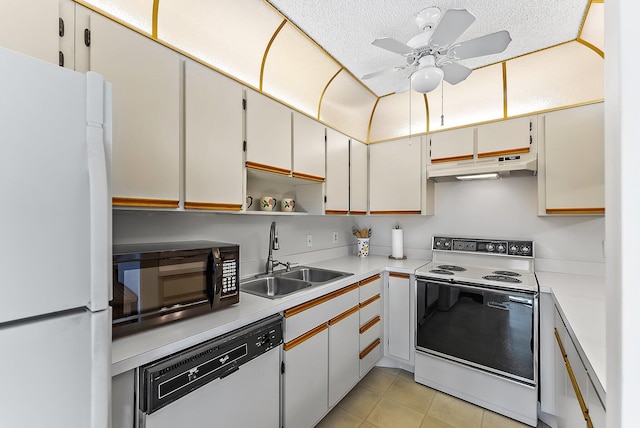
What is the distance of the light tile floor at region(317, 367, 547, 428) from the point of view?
1.94 m

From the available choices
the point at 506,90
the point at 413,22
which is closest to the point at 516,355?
the point at 506,90

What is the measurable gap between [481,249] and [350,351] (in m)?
1.57

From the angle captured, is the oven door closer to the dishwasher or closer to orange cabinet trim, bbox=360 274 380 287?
orange cabinet trim, bbox=360 274 380 287

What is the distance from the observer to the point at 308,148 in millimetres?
2295

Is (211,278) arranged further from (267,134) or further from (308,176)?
(308,176)

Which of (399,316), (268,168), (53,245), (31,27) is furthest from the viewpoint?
(399,316)

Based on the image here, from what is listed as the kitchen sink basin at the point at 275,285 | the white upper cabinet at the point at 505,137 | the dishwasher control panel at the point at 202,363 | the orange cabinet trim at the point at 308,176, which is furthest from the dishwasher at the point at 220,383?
the white upper cabinet at the point at 505,137

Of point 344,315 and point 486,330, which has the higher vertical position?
point 344,315

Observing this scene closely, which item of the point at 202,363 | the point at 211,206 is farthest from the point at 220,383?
the point at 211,206

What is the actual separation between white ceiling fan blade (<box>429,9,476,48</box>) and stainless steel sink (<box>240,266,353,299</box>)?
1.64m

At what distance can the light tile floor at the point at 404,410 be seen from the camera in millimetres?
1938

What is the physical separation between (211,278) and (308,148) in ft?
4.40

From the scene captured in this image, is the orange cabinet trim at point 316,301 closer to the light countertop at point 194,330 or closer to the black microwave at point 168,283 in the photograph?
the light countertop at point 194,330

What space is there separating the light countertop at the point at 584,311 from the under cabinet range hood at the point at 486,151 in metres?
0.89
